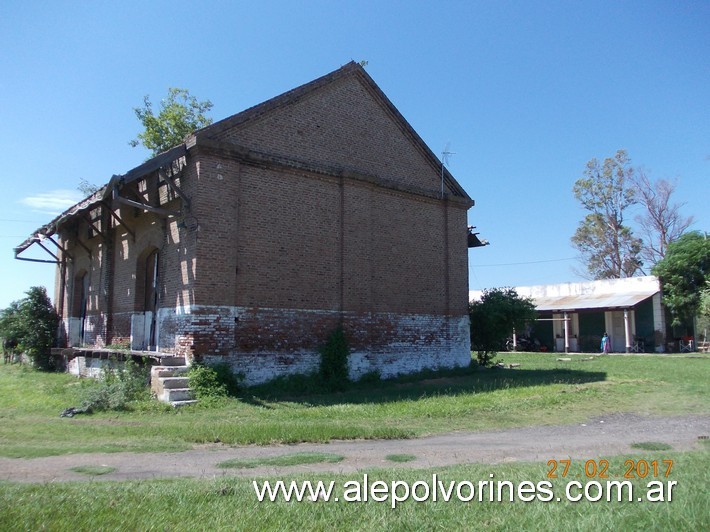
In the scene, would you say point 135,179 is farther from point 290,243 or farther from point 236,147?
point 290,243

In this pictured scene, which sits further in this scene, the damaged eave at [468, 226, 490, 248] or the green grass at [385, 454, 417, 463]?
the damaged eave at [468, 226, 490, 248]

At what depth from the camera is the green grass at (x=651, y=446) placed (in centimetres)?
808

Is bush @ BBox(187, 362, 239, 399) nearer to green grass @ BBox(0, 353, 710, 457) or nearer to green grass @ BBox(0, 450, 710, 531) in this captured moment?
green grass @ BBox(0, 353, 710, 457)

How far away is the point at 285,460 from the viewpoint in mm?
7238

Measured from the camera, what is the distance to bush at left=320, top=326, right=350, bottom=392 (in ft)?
49.6

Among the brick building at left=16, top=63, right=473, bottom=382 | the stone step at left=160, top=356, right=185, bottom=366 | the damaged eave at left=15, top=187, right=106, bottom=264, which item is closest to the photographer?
the stone step at left=160, top=356, right=185, bottom=366

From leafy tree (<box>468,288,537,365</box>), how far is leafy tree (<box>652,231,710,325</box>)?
18.5m

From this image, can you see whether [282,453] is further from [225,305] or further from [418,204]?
[418,204]

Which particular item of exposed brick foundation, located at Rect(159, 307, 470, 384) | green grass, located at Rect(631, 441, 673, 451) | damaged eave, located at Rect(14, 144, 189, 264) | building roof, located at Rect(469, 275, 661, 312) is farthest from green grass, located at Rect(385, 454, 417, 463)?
building roof, located at Rect(469, 275, 661, 312)

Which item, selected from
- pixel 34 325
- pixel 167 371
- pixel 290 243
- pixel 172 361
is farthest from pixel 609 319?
pixel 34 325

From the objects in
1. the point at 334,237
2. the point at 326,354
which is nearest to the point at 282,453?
the point at 326,354

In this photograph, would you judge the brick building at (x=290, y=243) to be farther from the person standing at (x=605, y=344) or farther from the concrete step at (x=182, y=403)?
the person standing at (x=605, y=344)

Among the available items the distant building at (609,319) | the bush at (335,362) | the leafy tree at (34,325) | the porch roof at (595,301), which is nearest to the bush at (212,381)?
the bush at (335,362)

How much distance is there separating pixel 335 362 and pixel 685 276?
27451mm
